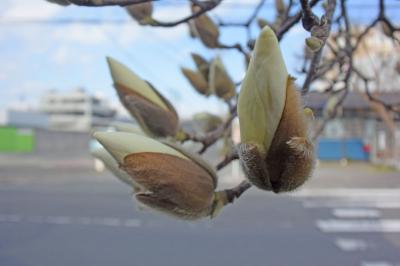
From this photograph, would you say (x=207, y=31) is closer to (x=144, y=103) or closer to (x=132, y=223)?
(x=144, y=103)

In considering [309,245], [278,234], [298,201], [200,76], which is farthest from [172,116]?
[298,201]

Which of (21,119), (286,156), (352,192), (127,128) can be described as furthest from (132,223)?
(21,119)

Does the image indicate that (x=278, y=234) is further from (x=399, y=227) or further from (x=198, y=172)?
(x=198, y=172)

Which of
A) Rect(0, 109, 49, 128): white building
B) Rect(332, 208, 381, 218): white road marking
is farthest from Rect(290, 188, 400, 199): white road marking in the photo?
Rect(0, 109, 49, 128): white building

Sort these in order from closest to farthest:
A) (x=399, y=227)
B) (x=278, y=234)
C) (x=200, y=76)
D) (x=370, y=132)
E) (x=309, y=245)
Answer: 1. (x=200, y=76)
2. (x=309, y=245)
3. (x=278, y=234)
4. (x=399, y=227)
5. (x=370, y=132)

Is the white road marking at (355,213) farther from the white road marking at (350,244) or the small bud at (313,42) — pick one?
the small bud at (313,42)

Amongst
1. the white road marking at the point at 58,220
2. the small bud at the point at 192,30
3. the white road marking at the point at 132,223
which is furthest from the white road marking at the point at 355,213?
the small bud at the point at 192,30
